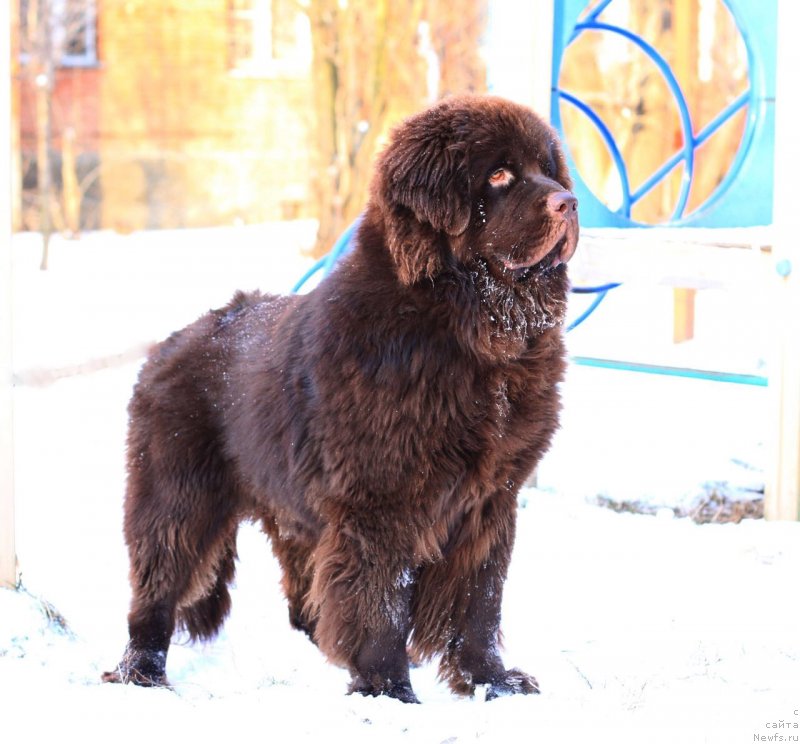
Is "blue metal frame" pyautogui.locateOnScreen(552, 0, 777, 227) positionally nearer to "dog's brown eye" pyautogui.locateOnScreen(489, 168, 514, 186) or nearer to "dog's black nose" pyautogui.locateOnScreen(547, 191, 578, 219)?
"dog's brown eye" pyautogui.locateOnScreen(489, 168, 514, 186)

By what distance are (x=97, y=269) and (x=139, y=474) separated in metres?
9.01

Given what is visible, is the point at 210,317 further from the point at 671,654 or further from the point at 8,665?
the point at 671,654

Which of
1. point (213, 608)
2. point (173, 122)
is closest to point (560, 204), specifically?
point (213, 608)

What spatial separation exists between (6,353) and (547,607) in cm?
192

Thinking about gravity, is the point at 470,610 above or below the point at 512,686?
above

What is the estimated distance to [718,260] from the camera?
4.21 meters

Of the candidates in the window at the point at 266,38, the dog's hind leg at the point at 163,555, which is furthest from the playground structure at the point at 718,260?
the window at the point at 266,38

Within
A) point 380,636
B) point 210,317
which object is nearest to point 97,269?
point 210,317

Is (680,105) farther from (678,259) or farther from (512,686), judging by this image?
(512,686)

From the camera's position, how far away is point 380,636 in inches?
102

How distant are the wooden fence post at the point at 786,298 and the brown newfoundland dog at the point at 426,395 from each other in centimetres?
166

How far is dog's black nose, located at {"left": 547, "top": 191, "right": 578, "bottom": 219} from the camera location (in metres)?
2.34

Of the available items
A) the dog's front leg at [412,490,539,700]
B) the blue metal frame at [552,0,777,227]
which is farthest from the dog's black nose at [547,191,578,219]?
the blue metal frame at [552,0,777,227]

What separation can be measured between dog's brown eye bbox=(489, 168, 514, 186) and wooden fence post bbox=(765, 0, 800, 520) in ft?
6.23
